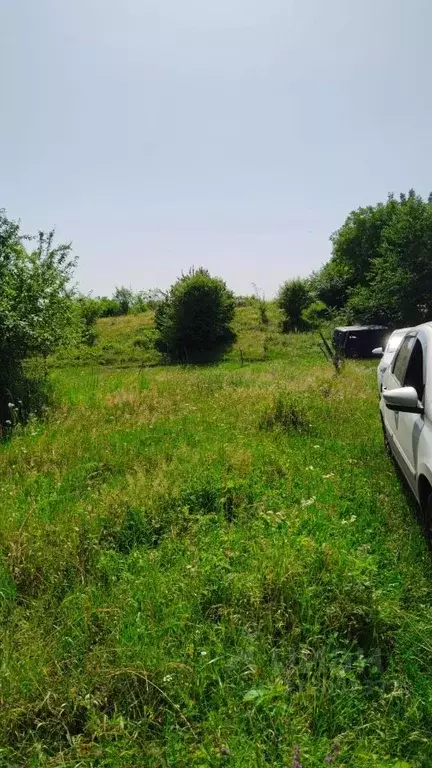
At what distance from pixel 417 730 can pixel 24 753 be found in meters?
→ 1.83

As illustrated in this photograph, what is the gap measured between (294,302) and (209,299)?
21.5 ft

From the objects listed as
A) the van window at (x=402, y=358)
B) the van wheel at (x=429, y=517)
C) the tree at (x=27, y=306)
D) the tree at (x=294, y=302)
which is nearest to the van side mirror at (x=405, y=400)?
the van wheel at (x=429, y=517)

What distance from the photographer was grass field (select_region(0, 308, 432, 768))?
2.09m

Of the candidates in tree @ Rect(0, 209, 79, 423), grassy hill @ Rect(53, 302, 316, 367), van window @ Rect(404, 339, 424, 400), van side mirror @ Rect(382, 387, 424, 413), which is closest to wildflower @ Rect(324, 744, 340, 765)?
van side mirror @ Rect(382, 387, 424, 413)

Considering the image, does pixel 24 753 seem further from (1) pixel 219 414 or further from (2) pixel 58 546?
(1) pixel 219 414

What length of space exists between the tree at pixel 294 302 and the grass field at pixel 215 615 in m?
27.7

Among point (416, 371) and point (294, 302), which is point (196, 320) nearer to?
point (294, 302)

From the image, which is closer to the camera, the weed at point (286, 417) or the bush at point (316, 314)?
the weed at point (286, 417)

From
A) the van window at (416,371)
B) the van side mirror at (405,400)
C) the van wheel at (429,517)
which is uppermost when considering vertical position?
the van window at (416,371)

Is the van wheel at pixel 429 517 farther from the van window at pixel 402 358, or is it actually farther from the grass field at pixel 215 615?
the van window at pixel 402 358

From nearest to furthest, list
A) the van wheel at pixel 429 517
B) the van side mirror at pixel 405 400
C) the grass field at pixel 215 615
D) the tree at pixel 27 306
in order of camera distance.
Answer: the grass field at pixel 215 615 → the van wheel at pixel 429 517 → the van side mirror at pixel 405 400 → the tree at pixel 27 306

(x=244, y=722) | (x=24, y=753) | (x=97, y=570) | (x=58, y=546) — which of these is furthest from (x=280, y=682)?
(x=58, y=546)

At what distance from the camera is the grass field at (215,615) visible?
2094 millimetres

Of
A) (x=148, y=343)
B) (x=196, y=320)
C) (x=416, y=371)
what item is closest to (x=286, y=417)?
(x=416, y=371)
